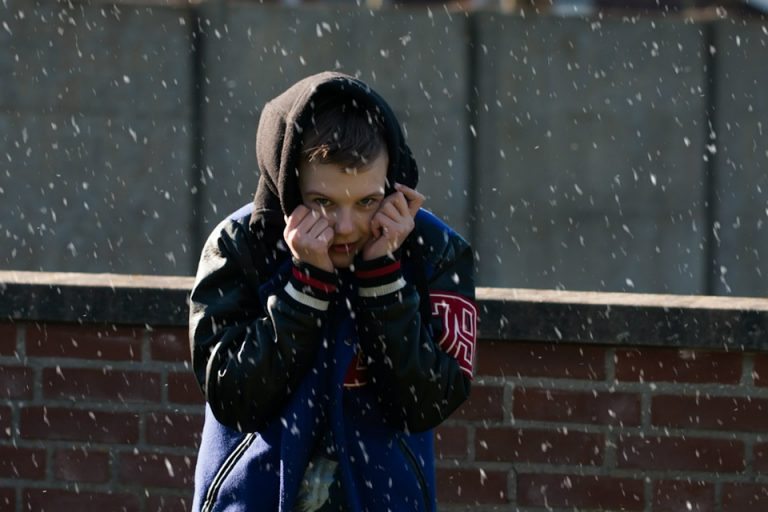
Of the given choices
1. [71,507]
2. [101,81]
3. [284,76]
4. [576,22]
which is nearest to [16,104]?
[101,81]

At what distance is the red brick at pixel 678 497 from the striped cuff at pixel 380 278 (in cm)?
151

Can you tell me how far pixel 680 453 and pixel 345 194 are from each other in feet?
5.39

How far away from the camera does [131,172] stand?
30.3ft

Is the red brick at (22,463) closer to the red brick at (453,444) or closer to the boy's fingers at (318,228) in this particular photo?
the red brick at (453,444)

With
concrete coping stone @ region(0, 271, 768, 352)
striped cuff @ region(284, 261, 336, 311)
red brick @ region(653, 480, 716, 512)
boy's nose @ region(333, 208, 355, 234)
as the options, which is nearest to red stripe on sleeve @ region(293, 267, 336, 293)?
striped cuff @ region(284, 261, 336, 311)

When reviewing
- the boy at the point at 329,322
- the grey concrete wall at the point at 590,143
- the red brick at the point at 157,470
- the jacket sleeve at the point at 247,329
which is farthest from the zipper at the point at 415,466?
the grey concrete wall at the point at 590,143

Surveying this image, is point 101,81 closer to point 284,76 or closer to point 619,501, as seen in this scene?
point 284,76

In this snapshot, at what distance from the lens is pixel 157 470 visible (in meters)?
4.08

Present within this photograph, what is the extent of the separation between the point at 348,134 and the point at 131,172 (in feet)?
21.9

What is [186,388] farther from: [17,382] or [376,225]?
[376,225]

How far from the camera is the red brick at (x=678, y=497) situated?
13.0 feet

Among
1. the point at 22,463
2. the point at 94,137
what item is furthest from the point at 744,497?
the point at 94,137

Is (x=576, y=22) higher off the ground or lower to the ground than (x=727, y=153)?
higher

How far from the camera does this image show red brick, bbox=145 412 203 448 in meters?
4.05
